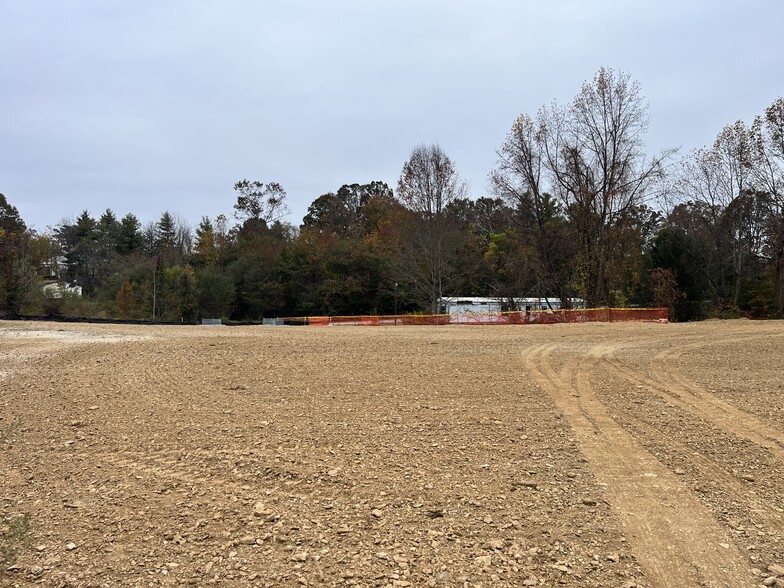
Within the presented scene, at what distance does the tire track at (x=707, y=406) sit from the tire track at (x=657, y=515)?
1.24 meters

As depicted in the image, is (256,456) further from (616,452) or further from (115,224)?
(115,224)

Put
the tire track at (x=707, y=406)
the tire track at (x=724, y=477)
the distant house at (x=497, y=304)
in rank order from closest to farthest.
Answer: the tire track at (x=724, y=477) → the tire track at (x=707, y=406) → the distant house at (x=497, y=304)

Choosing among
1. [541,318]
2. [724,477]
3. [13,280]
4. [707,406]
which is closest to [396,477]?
[724,477]

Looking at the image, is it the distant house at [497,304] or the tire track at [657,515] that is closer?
the tire track at [657,515]

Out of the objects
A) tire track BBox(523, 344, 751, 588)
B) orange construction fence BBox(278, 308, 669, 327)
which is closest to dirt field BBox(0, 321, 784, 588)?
tire track BBox(523, 344, 751, 588)

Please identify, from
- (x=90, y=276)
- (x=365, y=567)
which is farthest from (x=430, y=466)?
(x=90, y=276)

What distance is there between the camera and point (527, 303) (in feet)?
112

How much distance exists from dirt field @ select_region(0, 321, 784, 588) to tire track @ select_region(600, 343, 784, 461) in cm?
4

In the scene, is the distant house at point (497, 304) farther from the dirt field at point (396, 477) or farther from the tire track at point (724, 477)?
the tire track at point (724, 477)

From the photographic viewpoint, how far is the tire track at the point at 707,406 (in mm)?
5672

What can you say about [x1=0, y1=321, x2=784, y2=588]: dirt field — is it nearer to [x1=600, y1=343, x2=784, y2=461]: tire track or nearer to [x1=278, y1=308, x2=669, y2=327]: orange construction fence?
[x1=600, y1=343, x2=784, y2=461]: tire track

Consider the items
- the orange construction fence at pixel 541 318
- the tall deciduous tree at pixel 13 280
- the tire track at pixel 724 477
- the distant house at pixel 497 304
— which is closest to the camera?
the tire track at pixel 724 477

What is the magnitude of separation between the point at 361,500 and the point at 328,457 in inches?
42.1

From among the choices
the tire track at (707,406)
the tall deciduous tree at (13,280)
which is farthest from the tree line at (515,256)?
the tire track at (707,406)
